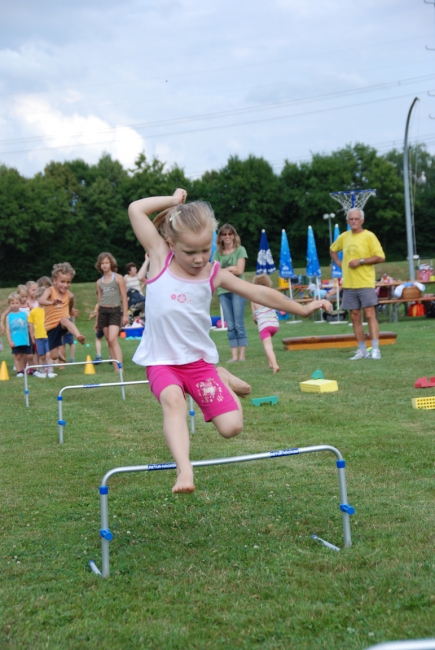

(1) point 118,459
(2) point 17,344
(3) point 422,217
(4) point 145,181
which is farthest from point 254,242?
(1) point 118,459

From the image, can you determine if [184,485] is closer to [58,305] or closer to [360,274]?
[360,274]

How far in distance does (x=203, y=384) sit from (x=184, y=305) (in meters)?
0.50

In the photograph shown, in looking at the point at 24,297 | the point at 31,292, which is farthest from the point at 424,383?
the point at 24,297

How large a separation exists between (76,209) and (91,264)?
263 inches

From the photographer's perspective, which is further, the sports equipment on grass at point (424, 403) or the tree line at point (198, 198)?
the tree line at point (198, 198)

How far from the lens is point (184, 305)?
4.30m

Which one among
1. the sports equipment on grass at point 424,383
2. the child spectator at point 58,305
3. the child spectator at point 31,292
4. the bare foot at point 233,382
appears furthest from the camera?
the child spectator at point 31,292

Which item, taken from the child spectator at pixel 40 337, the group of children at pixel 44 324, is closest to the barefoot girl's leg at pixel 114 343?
the group of children at pixel 44 324

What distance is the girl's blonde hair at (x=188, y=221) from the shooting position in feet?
13.6

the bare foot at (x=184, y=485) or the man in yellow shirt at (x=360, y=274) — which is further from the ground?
the man in yellow shirt at (x=360, y=274)

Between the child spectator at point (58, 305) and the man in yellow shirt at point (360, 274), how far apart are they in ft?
16.6

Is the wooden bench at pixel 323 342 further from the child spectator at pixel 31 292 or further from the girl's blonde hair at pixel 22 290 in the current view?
the girl's blonde hair at pixel 22 290

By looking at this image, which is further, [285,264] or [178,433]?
[285,264]

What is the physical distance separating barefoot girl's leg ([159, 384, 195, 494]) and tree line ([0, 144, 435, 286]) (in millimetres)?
54613
